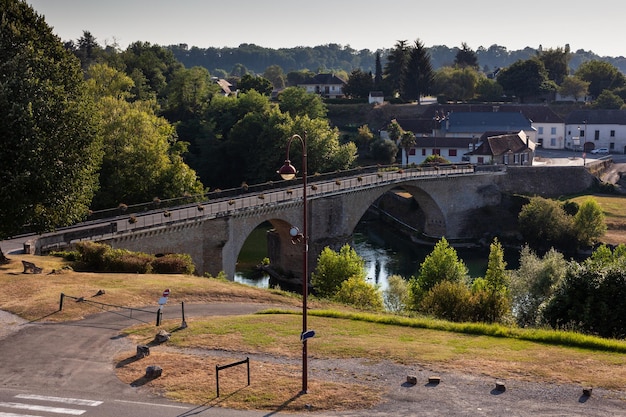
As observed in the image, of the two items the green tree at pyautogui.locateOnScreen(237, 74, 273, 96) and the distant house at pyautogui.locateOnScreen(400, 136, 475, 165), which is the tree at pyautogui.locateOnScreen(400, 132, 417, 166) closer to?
the distant house at pyautogui.locateOnScreen(400, 136, 475, 165)

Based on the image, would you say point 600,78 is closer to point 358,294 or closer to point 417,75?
point 417,75

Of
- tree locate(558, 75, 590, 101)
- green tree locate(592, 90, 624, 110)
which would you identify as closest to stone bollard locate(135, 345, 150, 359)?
green tree locate(592, 90, 624, 110)

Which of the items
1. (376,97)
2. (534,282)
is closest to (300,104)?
(376,97)

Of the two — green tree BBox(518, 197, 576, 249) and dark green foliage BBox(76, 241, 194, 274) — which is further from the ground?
dark green foliage BBox(76, 241, 194, 274)

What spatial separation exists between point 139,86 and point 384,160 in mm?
33943

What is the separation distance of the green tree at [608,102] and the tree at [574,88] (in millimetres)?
4942

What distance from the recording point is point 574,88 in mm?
122875

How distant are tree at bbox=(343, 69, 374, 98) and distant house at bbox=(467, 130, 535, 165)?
41897 mm

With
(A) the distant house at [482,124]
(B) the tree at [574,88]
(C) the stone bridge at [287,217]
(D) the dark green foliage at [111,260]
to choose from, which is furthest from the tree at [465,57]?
(D) the dark green foliage at [111,260]

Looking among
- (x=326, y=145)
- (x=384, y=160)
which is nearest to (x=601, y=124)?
(x=384, y=160)

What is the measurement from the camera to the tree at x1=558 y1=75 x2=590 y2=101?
12262 cm

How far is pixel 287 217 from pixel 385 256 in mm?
17330

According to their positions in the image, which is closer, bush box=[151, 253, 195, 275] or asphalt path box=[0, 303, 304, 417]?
asphalt path box=[0, 303, 304, 417]

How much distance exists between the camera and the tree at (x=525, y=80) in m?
124
